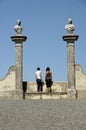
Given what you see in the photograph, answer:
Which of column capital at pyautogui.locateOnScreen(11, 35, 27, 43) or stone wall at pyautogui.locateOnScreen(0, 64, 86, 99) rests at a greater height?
column capital at pyautogui.locateOnScreen(11, 35, 27, 43)

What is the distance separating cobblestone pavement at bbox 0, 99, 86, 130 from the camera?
16.7 meters

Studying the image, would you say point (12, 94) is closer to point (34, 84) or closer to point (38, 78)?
point (34, 84)

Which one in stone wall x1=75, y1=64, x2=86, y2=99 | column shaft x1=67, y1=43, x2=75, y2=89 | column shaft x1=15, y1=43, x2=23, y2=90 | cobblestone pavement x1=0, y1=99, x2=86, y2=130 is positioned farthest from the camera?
column shaft x1=15, y1=43, x2=23, y2=90

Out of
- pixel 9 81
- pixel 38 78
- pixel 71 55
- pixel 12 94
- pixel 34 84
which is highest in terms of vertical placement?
pixel 71 55

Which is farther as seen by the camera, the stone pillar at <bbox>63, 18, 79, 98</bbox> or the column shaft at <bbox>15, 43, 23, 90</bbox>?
the column shaft at <bbox>15, 43, 23, 90</bbox>

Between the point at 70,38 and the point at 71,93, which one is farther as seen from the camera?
the point at 70,38

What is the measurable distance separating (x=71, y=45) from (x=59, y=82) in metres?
2.10

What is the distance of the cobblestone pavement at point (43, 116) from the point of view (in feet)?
54.7

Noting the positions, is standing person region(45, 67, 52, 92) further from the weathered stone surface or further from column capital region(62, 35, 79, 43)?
column capital region(62, 35, 79, 43)

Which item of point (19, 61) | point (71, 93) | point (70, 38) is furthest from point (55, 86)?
point (70, 38)

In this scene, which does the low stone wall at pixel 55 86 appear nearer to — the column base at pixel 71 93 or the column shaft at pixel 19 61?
the column shaft at pixel 19 61

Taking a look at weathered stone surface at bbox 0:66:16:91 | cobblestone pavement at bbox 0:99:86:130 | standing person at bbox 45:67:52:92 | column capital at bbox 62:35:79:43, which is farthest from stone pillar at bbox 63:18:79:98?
cobblestone pavement at bbox 0:99:86:130

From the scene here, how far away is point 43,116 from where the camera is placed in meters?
18.1

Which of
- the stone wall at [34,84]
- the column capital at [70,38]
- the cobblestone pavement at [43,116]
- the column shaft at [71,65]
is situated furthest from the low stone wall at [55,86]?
the cobblestone pavement at [43,116]
